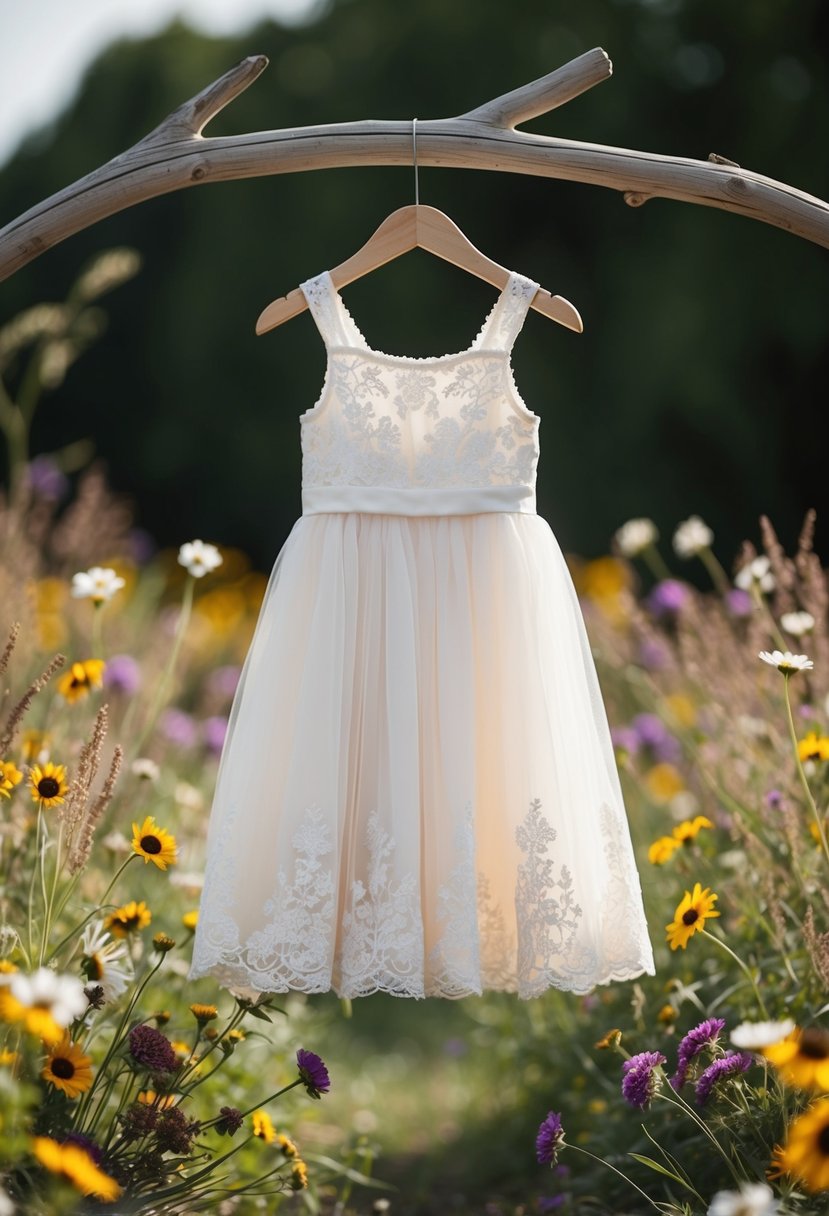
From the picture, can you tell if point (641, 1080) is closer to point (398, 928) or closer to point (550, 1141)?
point (550, 1141)

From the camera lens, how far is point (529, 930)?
188 cm

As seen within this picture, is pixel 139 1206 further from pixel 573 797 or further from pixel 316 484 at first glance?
pixel 316 484

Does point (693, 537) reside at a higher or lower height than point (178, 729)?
higher

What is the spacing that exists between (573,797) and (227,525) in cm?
646

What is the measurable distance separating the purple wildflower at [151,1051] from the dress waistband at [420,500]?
38.4 inches

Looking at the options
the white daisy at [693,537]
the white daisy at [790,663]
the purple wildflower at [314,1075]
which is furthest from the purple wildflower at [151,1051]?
the white daisy at [693,537]

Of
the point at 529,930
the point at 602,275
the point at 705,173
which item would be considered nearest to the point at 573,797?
the point at 529,930

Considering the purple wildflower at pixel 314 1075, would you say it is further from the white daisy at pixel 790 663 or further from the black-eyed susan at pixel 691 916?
the white daisy at pixel 790 663

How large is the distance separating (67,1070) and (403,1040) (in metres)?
2.62

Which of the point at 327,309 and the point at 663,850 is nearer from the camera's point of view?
the point at 327,309

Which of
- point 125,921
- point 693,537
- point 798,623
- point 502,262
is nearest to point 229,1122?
point 125,921

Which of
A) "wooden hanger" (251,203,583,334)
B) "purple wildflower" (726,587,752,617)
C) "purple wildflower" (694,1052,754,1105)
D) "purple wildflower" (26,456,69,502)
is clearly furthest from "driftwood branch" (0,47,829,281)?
"purple wildflower" (26,456,69,502)

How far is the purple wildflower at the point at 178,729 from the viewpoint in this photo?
3.36 m

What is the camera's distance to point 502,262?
7738 millimetres
